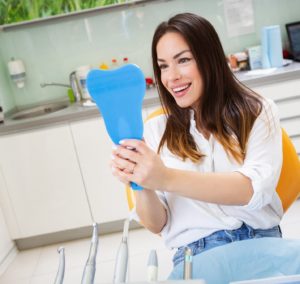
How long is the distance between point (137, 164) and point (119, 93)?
16cm

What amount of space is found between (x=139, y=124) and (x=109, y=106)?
0.22 feet

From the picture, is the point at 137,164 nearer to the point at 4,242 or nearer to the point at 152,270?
the point at 152,270

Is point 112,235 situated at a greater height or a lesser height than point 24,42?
lesser

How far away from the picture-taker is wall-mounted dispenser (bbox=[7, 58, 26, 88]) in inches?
116

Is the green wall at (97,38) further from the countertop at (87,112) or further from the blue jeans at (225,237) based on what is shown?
the blue jeans at (225,237)

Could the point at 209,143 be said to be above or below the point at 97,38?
below

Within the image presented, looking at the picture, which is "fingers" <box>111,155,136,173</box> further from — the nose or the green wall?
the green wall

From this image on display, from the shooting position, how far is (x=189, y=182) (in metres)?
0.85

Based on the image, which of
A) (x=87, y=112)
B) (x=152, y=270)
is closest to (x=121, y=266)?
(x=152, y=270)

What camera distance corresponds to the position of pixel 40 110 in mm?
3014

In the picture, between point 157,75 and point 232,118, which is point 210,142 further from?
point 157,75

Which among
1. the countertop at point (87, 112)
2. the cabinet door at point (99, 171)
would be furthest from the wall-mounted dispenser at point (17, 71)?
the cabinet door at point (99, 171)

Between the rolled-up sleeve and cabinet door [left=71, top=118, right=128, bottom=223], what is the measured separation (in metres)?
1.54

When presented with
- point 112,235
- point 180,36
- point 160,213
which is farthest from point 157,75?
point 112,235
